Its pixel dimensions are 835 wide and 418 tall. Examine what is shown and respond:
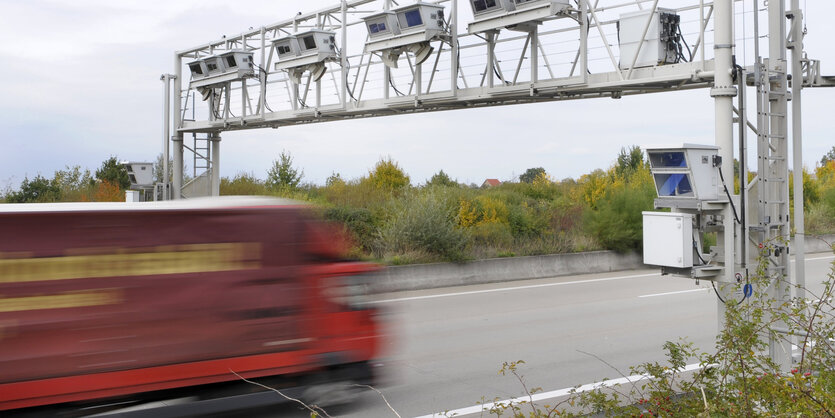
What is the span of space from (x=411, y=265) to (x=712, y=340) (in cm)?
703

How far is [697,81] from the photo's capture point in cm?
1025

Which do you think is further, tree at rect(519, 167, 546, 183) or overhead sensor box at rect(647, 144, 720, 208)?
tree at rect(519, 167, 546, 183)

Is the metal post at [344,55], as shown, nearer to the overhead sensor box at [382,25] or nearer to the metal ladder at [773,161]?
the overhead sensor box at [382,25]

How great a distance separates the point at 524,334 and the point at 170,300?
6.74 metres

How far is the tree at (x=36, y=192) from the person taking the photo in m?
26.3

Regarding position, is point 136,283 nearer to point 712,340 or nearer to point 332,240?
point 332,240

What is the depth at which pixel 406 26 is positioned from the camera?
16516mm

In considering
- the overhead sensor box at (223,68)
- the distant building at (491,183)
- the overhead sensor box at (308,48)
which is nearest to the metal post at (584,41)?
the overhead sensor box at (308,48)

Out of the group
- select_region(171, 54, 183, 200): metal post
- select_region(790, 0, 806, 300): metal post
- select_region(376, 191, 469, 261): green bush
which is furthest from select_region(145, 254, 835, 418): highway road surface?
select_region(171, 54, 183, 200): metal post

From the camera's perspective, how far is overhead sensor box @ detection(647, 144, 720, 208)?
7.61 meters

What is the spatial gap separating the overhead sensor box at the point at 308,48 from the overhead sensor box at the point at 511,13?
644 centimetres

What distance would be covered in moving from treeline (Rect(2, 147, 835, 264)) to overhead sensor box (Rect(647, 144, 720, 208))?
297 inches

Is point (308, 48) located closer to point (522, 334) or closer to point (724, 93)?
point (522, 334)

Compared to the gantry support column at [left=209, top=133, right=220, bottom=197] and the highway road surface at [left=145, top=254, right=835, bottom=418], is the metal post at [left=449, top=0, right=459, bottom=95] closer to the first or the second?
the highway road surface at [left=145, top=254, right=835, bottom=418]
